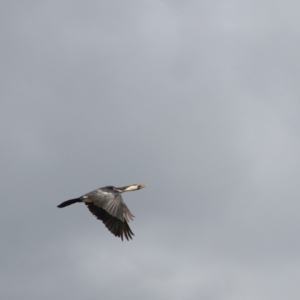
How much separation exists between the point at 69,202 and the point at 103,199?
310cm

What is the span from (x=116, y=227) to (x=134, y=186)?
5.65 meters

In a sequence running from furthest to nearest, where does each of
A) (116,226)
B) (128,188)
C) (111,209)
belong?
(128,188), (116,226), (111,209)

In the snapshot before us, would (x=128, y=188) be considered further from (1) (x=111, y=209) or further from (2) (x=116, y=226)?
(1) (x=111, y=209)

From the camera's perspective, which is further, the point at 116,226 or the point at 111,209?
the point at 116,226

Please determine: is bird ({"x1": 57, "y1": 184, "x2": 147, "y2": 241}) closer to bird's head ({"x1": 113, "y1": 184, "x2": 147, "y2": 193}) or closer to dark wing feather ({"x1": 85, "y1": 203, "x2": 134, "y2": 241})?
dark wing feather ({"x1": 85, "y1": 203, "x2": 134, "y2": 241})

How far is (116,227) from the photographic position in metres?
84.5

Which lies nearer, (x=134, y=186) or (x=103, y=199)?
(x=103, y=199)

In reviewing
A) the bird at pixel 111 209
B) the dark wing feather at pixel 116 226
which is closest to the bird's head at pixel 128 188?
the bird at pixel 111 209

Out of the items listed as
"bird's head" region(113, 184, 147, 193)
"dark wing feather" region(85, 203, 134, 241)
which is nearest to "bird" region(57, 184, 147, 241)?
"dark wing feather" region(85, 203, 134, 241)

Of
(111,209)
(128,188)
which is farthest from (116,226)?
(128,188)

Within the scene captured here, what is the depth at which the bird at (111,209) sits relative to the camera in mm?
83625

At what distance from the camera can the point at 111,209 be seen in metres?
83.5

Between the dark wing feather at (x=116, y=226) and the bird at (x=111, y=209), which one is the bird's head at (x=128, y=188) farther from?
the dark wing feather at (x=116, y=226)

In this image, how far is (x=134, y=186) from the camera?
89.6 m
